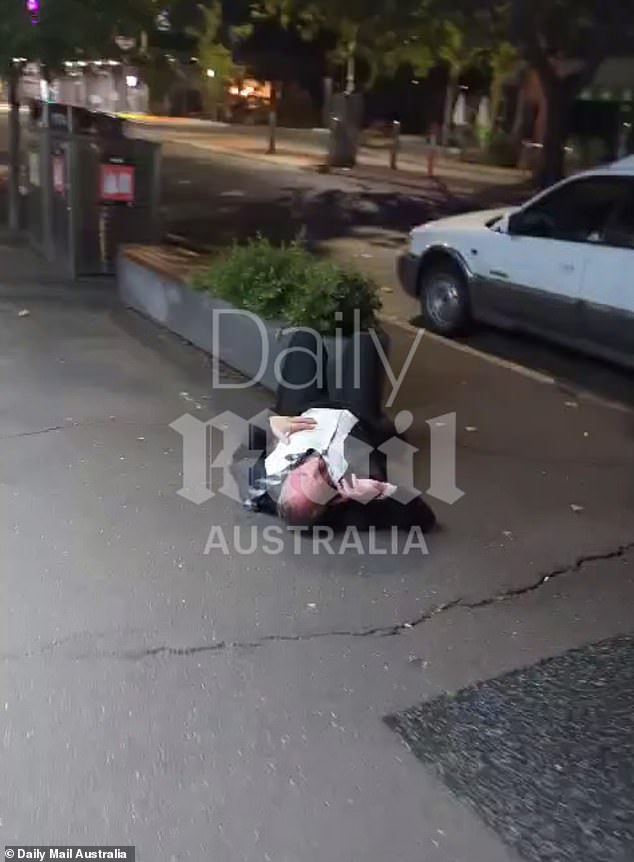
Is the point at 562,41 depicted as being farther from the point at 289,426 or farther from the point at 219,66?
the point at 219,66

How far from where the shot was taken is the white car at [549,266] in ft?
25.8

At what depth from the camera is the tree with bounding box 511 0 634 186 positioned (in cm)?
1870

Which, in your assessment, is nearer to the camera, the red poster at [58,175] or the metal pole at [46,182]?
the red poster at [58,175]

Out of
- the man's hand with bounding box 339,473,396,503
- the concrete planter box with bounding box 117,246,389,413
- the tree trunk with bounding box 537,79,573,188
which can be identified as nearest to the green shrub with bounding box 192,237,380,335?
the concrete planter box with bounding box 117,246,389,413

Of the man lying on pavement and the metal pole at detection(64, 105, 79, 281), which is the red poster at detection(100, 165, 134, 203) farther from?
the man lying on pavement

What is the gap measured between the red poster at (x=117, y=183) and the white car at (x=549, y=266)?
3.01m

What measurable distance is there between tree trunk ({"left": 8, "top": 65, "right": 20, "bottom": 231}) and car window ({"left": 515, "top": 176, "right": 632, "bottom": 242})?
7389 mm

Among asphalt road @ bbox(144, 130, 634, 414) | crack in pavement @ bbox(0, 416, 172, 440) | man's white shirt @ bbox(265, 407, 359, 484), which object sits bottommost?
asphalt road @ bbox(144, 130, 634, 414)

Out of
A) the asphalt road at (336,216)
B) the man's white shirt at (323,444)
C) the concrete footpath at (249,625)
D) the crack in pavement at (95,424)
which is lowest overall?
the asphalt road at (336,216)

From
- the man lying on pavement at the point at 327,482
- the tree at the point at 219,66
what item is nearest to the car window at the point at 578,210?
the man lying on pavement at the point at 327,482

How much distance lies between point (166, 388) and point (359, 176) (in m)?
18.5

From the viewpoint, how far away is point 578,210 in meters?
8.25

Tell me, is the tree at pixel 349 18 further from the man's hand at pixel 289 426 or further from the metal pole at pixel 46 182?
the man's hand at pixel 289 426

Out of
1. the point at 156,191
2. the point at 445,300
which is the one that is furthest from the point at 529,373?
the point at 156,191
